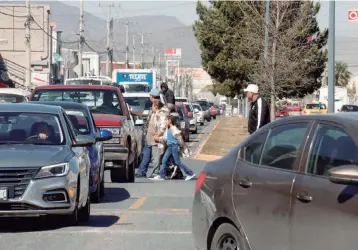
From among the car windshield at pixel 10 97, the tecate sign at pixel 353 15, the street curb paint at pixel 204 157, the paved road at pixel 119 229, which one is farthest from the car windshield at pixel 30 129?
the tecate sign at pixel 353 15

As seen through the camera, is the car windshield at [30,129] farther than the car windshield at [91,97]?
No

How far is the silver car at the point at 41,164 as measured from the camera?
1023 cm

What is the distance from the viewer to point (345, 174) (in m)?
5.97

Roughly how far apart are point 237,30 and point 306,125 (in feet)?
147

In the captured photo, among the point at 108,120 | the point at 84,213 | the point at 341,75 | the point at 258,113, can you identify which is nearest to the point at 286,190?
the point at 84,213

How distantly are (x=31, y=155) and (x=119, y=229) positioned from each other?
1572 mm

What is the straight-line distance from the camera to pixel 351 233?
6.12m

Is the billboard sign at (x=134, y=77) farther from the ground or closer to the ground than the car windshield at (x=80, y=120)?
farther from the ground

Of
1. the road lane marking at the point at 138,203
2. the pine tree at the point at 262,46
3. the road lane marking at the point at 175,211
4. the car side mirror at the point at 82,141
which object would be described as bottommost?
the road lane marking at the point at 138,203

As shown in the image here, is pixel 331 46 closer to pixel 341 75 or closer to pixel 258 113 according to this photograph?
pixel 258 113

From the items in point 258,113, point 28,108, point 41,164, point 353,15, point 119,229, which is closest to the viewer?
point 41,164

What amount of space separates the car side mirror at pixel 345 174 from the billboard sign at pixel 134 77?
1547 inches

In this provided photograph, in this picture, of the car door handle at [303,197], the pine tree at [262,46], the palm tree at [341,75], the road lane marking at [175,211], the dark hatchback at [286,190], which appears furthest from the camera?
the palm tree at [341,75]

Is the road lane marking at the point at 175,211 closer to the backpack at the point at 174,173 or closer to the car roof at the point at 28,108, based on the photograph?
the car roof at the point at 28,108
